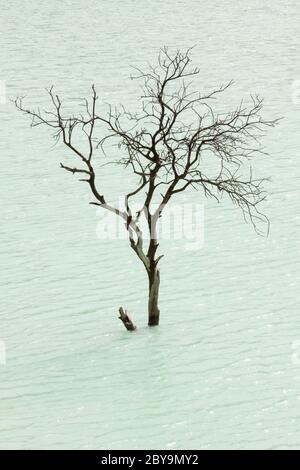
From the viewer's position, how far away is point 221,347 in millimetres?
19219

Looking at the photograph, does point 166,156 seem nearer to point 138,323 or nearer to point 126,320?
point 126,320

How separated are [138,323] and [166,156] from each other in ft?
10.2

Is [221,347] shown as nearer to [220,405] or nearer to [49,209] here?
[220,405]

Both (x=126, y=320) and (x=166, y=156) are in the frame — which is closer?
(x=166, y=156)

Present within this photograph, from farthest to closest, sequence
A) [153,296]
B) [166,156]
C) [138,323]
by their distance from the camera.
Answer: [138,323] → [153,296] → [166,156]

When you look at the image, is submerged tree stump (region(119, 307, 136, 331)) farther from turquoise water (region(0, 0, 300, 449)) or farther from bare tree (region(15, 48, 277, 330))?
turquoise water (region(0, 0, 300, 449))

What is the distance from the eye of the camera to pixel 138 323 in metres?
20.5

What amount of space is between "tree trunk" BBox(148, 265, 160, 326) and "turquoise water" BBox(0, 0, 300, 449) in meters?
0.25

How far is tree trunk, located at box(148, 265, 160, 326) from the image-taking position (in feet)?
63.2

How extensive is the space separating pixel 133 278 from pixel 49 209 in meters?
6.29

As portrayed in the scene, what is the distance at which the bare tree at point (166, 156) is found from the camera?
60.3ft

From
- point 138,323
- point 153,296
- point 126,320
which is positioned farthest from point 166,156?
point 138,323

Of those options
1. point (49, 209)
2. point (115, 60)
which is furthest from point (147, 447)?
point (115, 60)

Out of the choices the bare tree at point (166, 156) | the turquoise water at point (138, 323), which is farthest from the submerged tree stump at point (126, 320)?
the turquoise water at point (138, 323)
